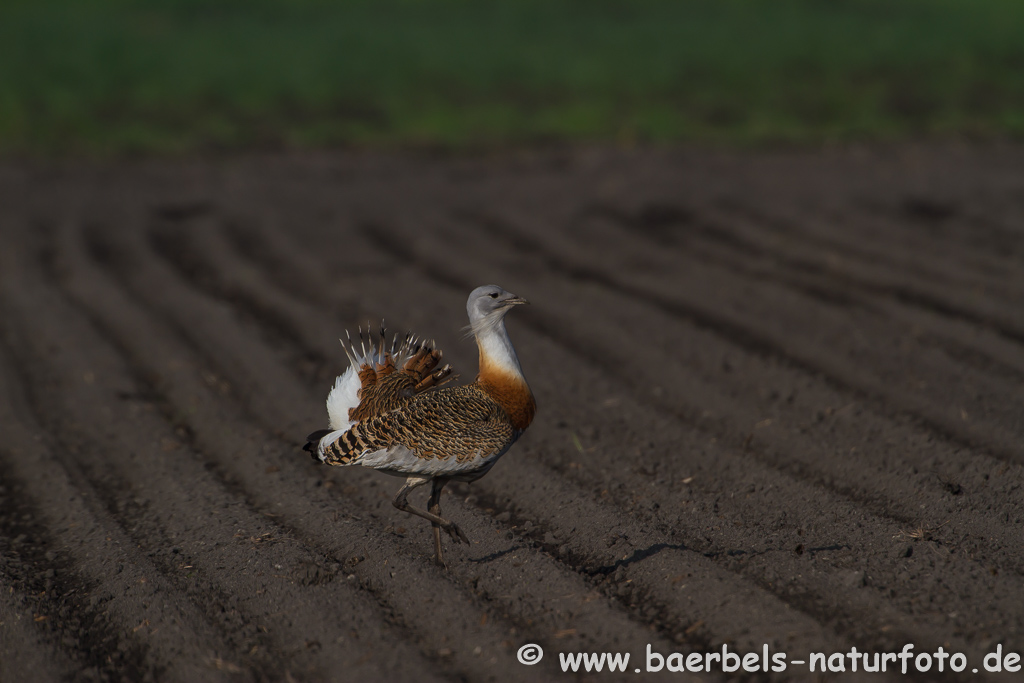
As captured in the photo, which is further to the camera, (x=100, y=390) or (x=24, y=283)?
(x=24, y=283)

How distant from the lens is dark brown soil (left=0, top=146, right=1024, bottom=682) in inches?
181

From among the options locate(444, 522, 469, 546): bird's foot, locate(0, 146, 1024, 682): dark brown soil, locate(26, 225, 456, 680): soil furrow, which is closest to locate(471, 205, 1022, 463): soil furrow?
locate(0, 146, 1024, 682): dark brown soil

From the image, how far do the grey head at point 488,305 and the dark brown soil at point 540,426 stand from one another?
3.75ft

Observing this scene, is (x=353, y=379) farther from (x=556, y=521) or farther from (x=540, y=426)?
(x=540, y=426)

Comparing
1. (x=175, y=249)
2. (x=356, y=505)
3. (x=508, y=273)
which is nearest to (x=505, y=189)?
(x=508, y=273)

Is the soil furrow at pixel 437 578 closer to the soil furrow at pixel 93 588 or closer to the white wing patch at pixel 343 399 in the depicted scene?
the white wing patch at pixel 343 399

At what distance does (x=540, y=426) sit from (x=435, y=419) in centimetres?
207

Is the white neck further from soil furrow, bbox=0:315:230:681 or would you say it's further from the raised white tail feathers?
soil furrow, bbox=0:315:230:681

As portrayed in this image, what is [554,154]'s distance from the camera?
1426cm

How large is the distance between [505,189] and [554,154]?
61.4 inches

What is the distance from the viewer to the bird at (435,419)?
4.94 metres

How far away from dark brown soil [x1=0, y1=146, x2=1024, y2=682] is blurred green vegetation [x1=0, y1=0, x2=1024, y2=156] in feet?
7.51

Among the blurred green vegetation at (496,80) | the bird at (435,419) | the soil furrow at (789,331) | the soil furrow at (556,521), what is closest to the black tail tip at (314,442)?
the bird at (435,419)

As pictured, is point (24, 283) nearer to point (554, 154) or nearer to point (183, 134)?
point (183, 134)
